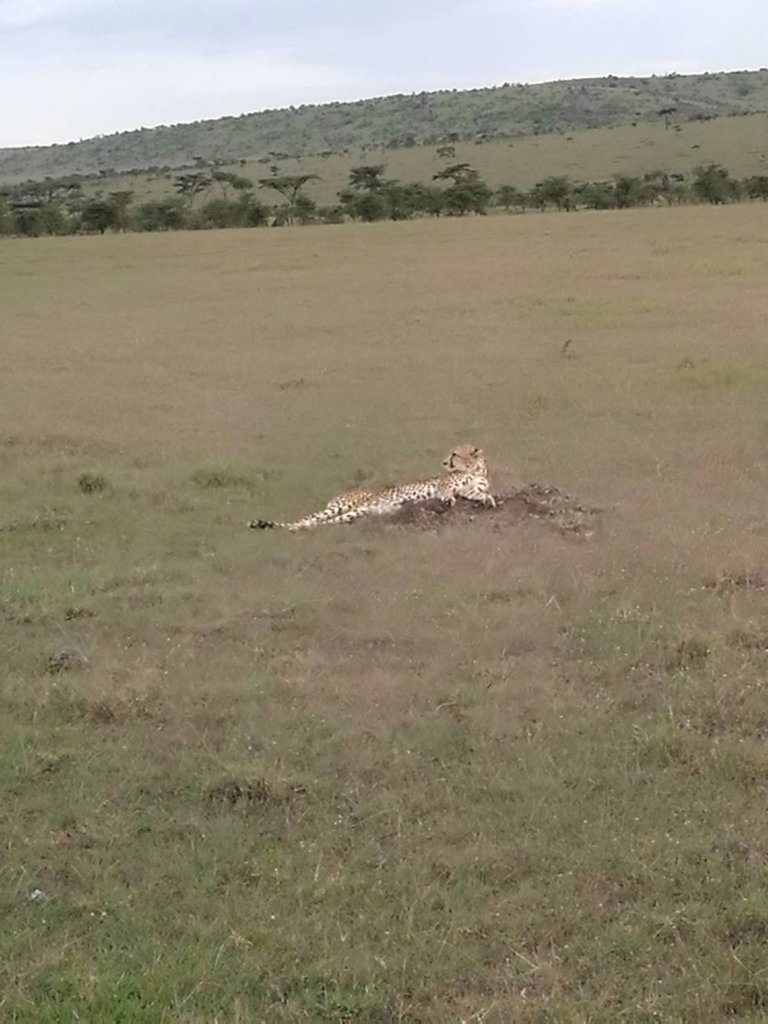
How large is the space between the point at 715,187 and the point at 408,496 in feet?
112

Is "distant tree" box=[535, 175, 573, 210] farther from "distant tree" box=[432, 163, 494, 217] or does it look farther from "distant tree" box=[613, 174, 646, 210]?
"distant tree" box=[432, 163, 494, 217]

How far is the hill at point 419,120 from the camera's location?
295 feet

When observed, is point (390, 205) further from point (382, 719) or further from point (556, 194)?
point (382, 719)

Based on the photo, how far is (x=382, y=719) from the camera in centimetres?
527

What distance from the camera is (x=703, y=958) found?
3.63m

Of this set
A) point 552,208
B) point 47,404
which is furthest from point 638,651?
point 552,208

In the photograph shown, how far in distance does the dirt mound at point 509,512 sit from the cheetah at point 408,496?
0.07 m

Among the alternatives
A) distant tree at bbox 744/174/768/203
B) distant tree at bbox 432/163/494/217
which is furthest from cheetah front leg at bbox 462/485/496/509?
distant tree at bbox 744/174/768/203

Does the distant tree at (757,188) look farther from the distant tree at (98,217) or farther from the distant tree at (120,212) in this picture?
the distant tree at (98,217)

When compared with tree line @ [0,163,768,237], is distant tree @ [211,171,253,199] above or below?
above

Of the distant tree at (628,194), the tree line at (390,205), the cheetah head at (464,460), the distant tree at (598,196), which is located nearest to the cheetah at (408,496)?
the cheetah head at (464,460)

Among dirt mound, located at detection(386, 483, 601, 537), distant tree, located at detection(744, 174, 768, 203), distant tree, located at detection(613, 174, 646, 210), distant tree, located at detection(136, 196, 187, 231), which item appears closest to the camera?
dirt mound, located at detection(386, 483, 601, 537)

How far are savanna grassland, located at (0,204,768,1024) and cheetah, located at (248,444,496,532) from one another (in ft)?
0.84

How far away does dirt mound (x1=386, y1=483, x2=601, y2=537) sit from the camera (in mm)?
8305
